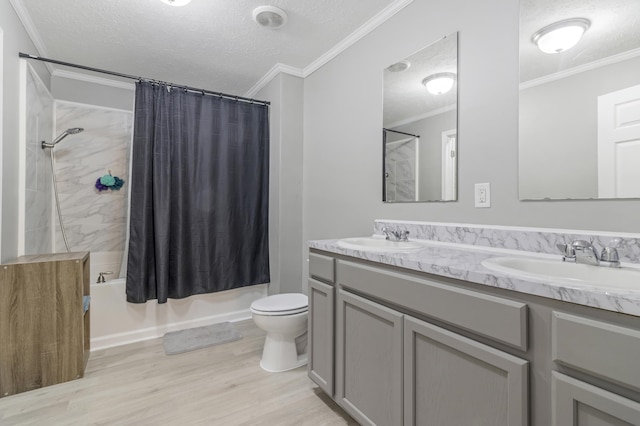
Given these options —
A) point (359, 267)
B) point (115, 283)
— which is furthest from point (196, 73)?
point (359, 267)

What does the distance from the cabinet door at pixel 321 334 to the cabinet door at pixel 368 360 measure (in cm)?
6

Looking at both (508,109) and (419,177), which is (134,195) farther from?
(508,109)

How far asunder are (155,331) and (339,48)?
2.84 m

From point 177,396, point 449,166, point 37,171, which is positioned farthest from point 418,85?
point 37,171

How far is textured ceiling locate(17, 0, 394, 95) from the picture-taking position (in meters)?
1.96

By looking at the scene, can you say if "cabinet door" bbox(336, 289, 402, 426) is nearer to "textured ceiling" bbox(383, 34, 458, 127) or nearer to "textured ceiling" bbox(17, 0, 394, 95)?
"textured ceiling" bbox(383, 34, 458, 127)

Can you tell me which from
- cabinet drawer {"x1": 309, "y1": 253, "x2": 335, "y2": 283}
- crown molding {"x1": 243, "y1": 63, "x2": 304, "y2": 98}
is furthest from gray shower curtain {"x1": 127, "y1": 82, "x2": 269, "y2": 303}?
cabinet drawer {"x1": 309, "y1": 253, "x2": 335, "y2": 283}

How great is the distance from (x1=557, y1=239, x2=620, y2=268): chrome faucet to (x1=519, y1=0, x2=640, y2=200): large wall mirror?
21 cm

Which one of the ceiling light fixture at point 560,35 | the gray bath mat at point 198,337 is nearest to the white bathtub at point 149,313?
the gray bath mat at point 198,337

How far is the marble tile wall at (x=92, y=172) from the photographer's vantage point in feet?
9.62

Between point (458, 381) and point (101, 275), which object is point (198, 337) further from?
point (458, 381)

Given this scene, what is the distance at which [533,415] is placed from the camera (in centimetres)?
83

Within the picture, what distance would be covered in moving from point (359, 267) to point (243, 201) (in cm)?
185

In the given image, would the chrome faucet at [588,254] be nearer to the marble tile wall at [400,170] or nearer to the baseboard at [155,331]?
the marble tile wall at [400,170]
